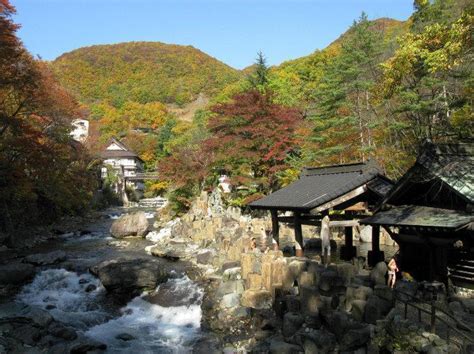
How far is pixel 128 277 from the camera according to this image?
561 inches

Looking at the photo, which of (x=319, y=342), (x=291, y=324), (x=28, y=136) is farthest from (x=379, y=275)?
(x=28, y=136)

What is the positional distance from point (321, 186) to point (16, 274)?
12.1 metres

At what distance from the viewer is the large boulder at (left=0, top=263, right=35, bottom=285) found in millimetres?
14793

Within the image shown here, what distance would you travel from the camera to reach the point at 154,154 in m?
67.3

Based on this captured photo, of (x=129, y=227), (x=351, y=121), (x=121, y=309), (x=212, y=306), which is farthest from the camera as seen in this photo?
(x=129, y=227)

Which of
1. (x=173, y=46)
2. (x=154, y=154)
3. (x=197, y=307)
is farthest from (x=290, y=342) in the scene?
(x=173, y=46)

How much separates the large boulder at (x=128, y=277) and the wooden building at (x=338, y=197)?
4.71 metres

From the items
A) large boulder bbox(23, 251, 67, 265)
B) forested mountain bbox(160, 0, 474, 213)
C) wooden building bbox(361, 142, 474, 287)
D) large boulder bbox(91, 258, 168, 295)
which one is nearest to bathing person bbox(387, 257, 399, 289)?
wooden building bbox(361, 142, 474, 287)

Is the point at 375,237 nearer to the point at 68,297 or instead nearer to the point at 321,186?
the point at 321,186

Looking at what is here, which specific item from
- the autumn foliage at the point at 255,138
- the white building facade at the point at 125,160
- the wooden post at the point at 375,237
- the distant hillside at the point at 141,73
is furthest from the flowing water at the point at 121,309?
the distant hillside at the point at 141,73

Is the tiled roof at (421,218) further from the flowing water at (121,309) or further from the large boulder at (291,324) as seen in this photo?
the flowing water at (121,309)

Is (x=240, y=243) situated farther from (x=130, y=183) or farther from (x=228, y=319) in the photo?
(x=130, y=183)

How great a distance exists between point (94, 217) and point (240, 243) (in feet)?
79.2

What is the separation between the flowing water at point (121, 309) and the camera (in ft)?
36.6
